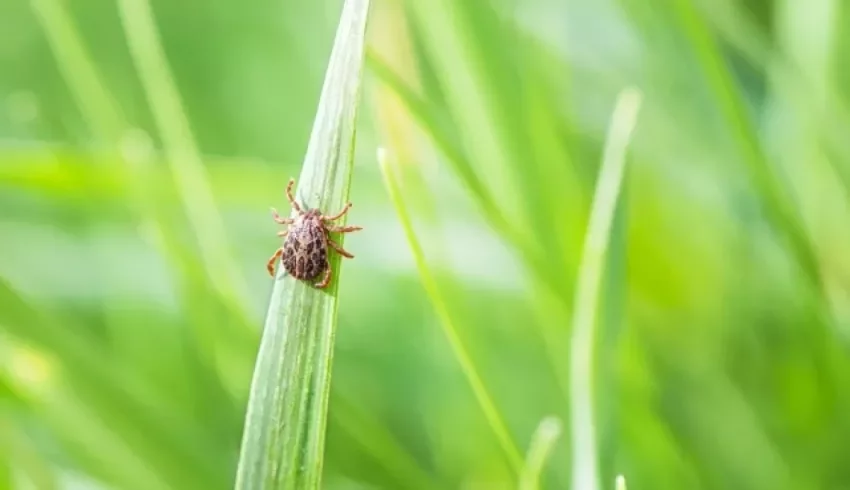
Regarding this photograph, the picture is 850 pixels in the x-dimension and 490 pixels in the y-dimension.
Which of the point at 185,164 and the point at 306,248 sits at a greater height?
the point at 185,164

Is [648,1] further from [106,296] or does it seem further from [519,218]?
[106,296]

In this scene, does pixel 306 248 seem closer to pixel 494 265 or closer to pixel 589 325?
pixel 589 325

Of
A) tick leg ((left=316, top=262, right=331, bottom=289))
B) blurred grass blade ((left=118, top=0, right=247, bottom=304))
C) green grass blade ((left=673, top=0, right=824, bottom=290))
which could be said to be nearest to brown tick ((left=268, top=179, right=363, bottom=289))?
tick leg ((left=316, top=262, right=331, bottom=289))

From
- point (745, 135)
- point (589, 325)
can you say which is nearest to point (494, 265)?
point (745, 135)

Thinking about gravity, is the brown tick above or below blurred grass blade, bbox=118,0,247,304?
below

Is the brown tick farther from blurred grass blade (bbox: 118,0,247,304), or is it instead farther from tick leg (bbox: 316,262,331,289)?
blurred grass blade (bbox: 118,0,247,304)

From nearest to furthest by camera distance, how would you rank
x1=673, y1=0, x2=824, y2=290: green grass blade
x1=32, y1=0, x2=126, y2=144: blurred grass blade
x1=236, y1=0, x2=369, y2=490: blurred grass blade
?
x1=236, y1=0, x2=369, y2=490: blurred grass blade → x1=673, y1=0, x2=824, y2=290: green grass blade → x1=32, y1=0, x2=126, y2=144: blurred grass blade

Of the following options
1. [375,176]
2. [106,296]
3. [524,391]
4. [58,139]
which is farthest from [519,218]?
[58,139]

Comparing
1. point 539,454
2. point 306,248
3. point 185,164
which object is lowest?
point 539,454
